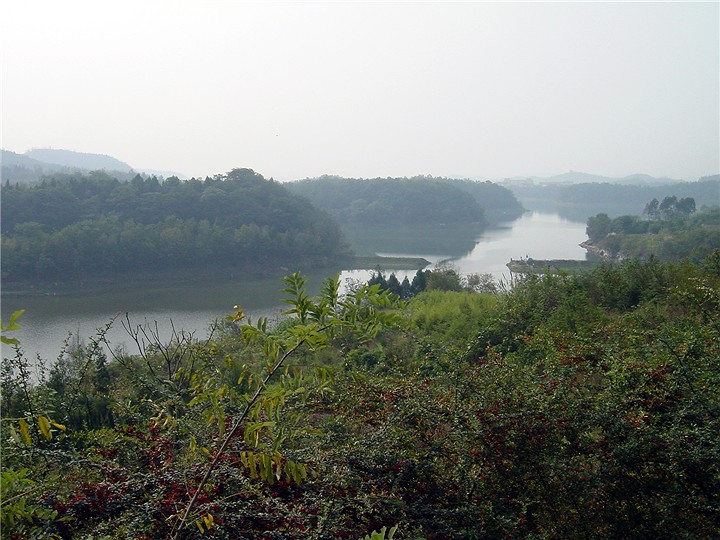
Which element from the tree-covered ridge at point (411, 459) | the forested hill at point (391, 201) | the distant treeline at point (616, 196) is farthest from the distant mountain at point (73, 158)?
the tree-covered ridge at point (411, 459)

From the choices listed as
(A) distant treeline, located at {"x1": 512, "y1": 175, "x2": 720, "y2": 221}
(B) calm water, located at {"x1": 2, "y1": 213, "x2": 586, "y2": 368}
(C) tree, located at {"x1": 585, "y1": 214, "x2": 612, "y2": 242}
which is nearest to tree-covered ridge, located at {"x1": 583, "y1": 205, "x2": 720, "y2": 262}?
(C) tree, located at {"x1": 585, "y1": 214, "x2": 612, "y2": 242}

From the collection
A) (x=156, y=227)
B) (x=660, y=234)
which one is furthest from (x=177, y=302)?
(x=660, y=234)

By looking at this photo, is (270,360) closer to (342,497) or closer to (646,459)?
(342,497)

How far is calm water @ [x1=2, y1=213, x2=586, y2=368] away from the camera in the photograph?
1759 centimetres

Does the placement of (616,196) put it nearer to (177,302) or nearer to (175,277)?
(175,277)

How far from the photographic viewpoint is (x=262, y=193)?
131 feet

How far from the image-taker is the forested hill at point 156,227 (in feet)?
89.3

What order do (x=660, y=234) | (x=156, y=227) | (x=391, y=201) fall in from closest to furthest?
(x=660, y=234) < (x=156, y=227) < (x=391, y=201)

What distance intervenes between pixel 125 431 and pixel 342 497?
1.25 meters

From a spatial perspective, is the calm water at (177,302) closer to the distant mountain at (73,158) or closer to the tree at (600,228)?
the tree at (600,228)

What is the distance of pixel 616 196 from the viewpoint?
278 feet

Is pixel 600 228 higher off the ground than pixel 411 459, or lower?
lower

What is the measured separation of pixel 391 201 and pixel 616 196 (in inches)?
1748

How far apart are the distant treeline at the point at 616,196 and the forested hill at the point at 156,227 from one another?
149 ft
